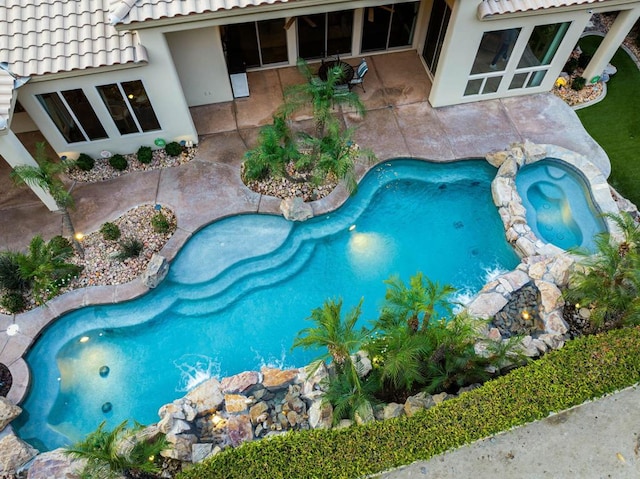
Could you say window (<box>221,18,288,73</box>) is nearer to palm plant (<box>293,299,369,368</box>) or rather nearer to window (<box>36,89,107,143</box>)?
window (<box>36,89,107,143</box>)

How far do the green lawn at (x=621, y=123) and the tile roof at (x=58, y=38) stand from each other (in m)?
13.8

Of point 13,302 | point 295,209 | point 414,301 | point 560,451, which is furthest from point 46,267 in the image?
point 560,451

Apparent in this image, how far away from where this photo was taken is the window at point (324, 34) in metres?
14.9

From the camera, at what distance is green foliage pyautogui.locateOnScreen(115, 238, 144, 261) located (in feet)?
39.4

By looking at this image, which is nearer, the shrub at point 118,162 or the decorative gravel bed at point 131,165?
the shrub at point 118,162

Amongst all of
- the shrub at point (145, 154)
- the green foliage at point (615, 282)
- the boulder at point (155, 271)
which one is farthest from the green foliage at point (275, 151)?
the green foliage at point (615, 282)

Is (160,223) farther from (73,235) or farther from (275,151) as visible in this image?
(275,151)

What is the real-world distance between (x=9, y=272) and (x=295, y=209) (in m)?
7.24

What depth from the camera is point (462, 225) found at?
13.1 metres

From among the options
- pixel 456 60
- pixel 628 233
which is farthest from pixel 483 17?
pixel 628 233

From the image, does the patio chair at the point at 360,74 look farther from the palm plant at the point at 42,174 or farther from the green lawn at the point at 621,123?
the palm plant at the point at 42,174

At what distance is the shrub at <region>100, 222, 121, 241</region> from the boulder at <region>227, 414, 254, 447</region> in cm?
583

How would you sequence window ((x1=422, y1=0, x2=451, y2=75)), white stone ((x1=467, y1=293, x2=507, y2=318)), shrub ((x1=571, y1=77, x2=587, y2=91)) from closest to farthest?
white stone ((x1=467, y1=293, x2=507, y2=318)) → window ((x1=422, y1=0, x2=451, y2=75)) → shrub ((x1=571, y1=77, x2=587, y2=91))

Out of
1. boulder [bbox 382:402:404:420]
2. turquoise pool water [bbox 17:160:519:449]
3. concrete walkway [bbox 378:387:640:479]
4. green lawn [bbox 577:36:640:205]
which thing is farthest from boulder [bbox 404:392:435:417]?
green lawn [bbox 577:36:640:205]
